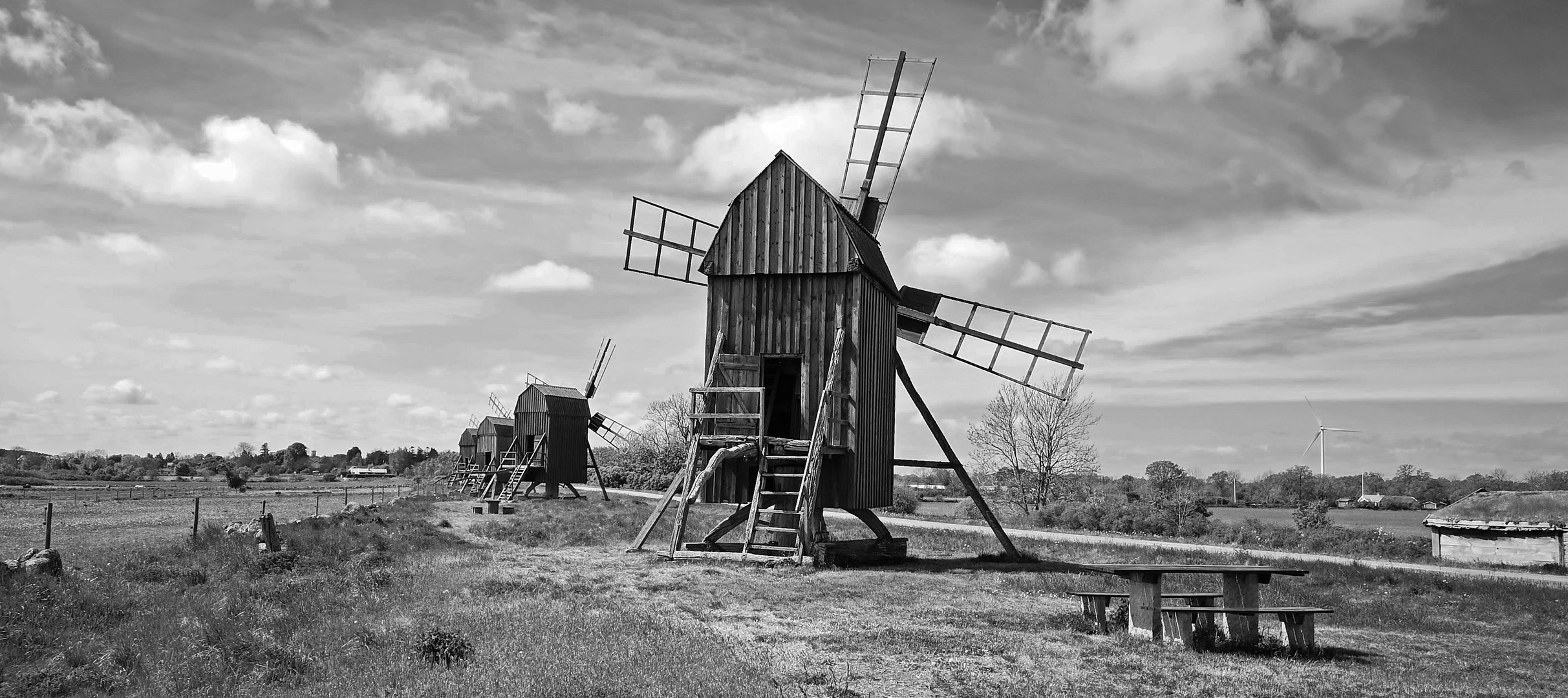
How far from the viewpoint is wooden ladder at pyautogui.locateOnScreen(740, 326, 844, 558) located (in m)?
19.5

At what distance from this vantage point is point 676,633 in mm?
11031

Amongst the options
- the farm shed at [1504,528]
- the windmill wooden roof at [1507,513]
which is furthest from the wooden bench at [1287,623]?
the windmill wooden roof at [1507,513]

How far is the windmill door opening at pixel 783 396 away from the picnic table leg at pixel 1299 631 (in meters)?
14.0

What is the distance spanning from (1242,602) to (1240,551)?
14765mm

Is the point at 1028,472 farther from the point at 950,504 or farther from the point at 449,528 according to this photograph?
the point at 449,528

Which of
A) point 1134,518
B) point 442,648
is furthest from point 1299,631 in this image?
A: point 1134,518

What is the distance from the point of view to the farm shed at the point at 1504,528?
28.6m

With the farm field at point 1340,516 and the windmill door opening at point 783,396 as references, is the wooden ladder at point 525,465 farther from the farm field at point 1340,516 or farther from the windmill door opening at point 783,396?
the windmill door opening at point 783,396

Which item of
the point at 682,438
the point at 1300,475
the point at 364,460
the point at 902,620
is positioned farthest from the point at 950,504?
the point at 364,460

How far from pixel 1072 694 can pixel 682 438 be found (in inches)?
2401

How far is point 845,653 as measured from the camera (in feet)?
34.7

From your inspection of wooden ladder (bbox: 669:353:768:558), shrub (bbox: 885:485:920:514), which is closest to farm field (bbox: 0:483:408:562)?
wooden ladder (bbox: 669:353:768:558)

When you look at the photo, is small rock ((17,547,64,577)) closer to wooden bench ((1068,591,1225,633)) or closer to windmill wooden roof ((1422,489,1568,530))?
wooden bench ((1068,591,1225,633))

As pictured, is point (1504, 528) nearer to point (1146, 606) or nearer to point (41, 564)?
point (1146, 606)
